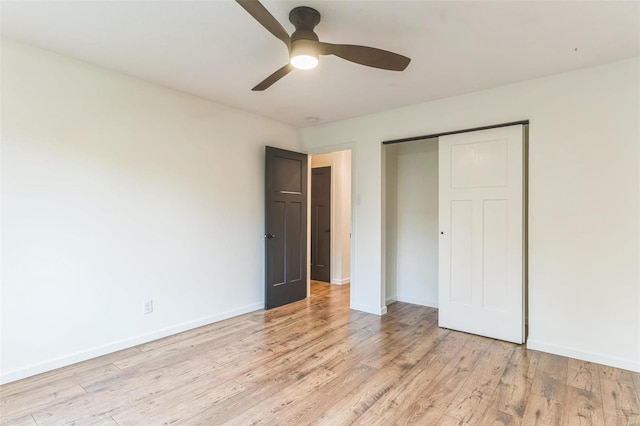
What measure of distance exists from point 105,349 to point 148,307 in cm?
46

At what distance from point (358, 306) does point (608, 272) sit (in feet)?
8.09

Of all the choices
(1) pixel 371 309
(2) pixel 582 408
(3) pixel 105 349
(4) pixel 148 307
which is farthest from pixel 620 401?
(3) pixel 105 349

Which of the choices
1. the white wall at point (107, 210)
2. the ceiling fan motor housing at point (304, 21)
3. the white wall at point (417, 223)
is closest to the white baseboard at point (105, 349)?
the white wall at point (107, 210)

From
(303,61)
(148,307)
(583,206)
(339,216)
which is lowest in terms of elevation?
(148,307)

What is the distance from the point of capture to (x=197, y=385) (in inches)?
91.2

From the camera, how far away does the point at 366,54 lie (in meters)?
1.97

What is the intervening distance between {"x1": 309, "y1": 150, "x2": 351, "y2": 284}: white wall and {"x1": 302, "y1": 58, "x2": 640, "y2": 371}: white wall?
268 cm

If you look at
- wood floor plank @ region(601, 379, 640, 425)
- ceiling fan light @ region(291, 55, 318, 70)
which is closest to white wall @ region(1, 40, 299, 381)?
ceiling fan light @ region(291, 55, 318, 70)

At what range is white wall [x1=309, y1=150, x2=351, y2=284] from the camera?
557 cm

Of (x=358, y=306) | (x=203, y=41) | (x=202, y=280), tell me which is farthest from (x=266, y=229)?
(x=203, y=41)

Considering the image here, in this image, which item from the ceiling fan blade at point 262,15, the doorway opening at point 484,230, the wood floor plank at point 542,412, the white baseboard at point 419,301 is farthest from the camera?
the white baseboard at point 419,301

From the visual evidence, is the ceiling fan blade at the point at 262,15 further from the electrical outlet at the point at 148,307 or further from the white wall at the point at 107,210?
the electrical outlet at the point at 148,307

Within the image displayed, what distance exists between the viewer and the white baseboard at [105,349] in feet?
7.80

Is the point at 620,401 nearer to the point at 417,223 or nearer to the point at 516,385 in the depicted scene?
the point at 516,385
